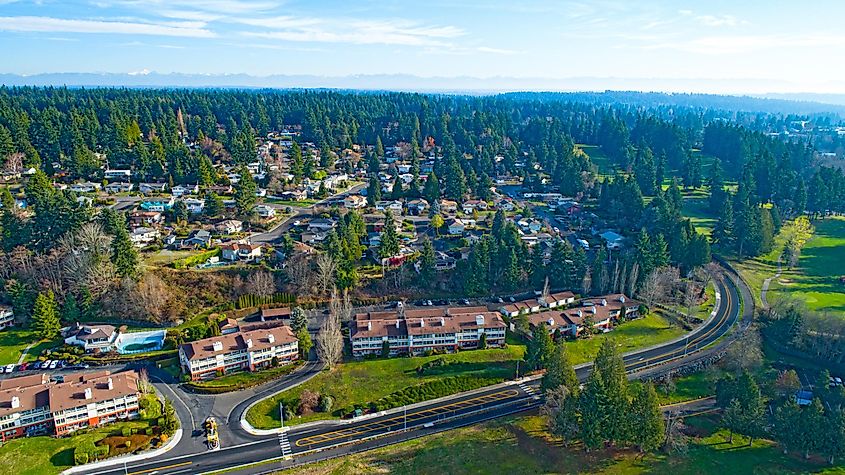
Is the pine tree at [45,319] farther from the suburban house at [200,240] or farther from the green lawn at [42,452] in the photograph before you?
the suburban house at [200,240]

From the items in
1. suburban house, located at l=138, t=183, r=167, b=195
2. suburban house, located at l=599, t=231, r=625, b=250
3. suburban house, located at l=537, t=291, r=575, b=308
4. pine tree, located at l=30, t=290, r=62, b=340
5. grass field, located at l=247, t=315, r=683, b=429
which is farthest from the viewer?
suburban house, located at l=138, t=183, r=167, b=195

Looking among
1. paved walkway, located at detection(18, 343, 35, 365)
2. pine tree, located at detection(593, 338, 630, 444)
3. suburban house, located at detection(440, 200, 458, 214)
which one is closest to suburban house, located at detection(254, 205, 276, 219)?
suburban house, located at detection(440, 200, 458, 214)

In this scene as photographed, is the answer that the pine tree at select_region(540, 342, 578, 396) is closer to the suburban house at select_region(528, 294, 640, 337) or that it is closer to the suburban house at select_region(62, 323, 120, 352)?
the suburban house at select_region(528, 294, 640, 337)

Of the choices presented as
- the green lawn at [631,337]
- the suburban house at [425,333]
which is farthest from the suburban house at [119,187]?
the green lawn at [631,337]

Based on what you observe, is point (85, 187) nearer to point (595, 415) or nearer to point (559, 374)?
point (559, 374)

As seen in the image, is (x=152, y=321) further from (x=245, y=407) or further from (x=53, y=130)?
(x=53, y=130)

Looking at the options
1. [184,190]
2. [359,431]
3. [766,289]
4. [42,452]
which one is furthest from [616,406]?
[184,190]
